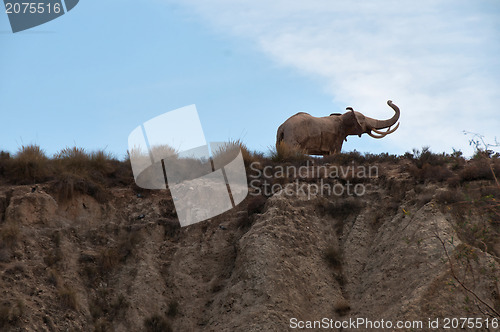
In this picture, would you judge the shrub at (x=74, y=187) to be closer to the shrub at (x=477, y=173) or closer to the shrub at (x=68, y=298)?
the shrub at (x=68, y=298)

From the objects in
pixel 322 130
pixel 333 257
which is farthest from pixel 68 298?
pixel 322 130

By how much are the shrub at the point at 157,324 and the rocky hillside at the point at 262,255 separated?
35mm

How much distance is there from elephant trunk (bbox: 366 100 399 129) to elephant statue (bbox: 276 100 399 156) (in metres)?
0.06

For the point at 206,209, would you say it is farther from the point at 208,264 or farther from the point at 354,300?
the point at 354,300

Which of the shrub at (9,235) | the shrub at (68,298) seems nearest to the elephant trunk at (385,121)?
the shrub at (9,235)

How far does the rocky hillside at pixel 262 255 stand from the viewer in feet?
48.1

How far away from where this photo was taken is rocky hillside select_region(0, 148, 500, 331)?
1465 centimetres

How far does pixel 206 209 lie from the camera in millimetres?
18328

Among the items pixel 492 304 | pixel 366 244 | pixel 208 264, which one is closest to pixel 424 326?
pixel 492 304

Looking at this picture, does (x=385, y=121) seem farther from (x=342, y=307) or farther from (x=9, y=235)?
(x=9, y=235)

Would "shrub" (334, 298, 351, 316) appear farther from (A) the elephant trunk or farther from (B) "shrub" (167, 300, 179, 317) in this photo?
(A) the elephant trunk

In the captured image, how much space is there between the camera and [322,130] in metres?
23.9

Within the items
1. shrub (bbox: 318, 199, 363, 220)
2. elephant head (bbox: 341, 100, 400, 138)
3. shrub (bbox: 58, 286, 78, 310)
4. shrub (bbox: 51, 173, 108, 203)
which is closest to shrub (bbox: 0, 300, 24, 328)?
shrub (bbox: 58, 286, 78, 310)

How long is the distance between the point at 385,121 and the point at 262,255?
12.0 m
